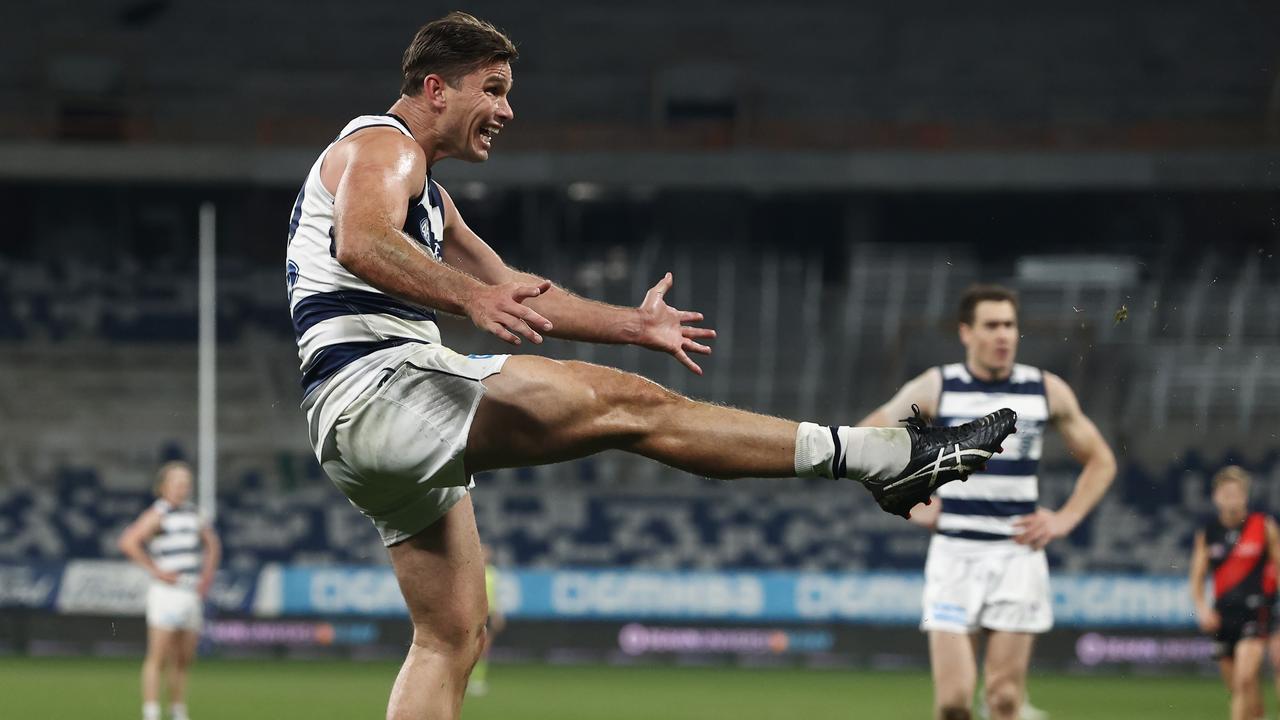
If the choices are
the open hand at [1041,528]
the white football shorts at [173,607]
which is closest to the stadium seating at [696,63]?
the white football shorts at [173,607]

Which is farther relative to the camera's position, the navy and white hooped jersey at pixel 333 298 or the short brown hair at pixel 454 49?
the short brown hair at pixel 454 49

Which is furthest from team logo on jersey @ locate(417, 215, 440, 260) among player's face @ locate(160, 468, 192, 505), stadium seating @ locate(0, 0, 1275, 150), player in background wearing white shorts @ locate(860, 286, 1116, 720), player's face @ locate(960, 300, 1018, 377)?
stadium seating @ locate(0, 0, 1275, 150)

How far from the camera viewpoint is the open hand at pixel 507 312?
13.7 feet

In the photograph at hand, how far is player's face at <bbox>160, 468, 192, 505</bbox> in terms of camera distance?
1309 centimetres

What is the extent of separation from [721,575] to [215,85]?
1850 cm

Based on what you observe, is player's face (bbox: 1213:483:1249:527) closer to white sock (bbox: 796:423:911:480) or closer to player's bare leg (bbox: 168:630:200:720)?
white sock (bbox: 796:423:911:480)

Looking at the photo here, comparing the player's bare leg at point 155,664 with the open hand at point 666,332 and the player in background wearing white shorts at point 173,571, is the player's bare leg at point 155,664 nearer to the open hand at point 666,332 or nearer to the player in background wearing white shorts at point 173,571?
the player in background wearing white shorts at point 173,571

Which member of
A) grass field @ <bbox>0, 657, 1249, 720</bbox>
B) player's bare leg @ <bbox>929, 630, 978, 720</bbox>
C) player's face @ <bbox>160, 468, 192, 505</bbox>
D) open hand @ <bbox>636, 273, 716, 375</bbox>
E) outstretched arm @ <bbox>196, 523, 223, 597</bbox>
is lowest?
grass field @ <bbox>0, 657, 1249, 720</bbox>

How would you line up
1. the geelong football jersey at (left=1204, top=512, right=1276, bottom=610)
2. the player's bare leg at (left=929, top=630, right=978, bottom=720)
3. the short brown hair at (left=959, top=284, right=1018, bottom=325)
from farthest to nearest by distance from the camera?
the geelong football jersey at (left=1204, top=512, right=1276, bottom=610), the short brown hair at (left=959, top=284, right=1018, bottom=325), the player's bare leg at (left=929, top=630, right=978, bottom=720)

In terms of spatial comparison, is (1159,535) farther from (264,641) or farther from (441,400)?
(441,400)

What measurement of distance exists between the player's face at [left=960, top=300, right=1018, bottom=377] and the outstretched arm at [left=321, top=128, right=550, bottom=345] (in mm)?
3883

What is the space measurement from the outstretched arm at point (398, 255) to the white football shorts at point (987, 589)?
151 inches

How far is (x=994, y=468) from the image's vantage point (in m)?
7.86

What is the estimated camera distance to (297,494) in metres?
24.4
